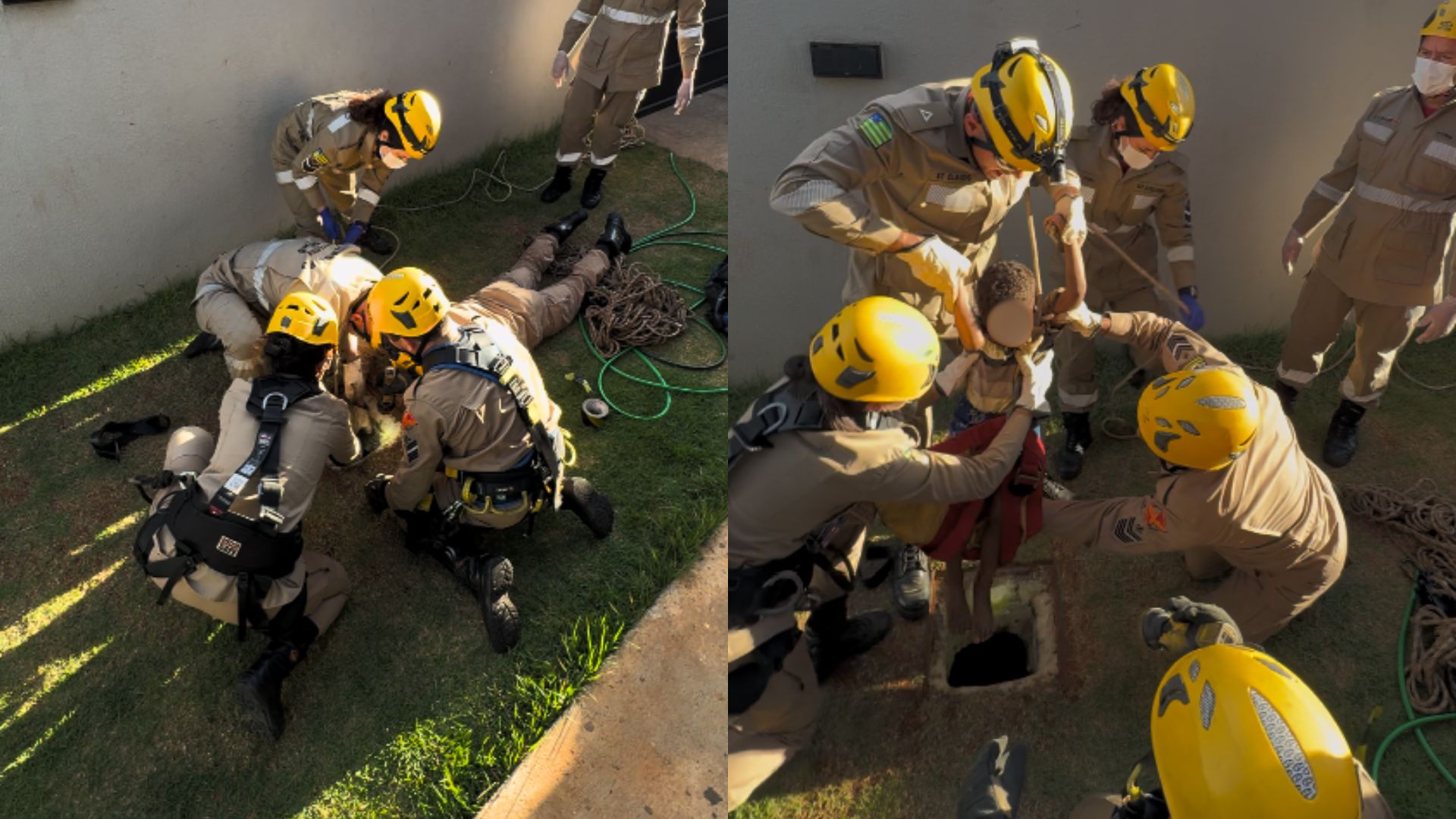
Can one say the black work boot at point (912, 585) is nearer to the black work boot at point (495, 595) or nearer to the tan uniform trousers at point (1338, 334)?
the black work boot at point (495, 595)

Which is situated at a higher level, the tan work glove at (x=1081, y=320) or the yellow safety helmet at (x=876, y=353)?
the yellow safety helmet at (x=876, y=353)

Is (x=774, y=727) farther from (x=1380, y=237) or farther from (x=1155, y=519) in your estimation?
(x=1380, y=237)

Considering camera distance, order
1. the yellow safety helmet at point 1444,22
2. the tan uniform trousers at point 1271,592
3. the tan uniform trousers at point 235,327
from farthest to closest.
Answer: the tan uniform trousers at point 235,327 < the yellow safety helmet at point 1444,22 < the tan uniform trousers at point 1271,592

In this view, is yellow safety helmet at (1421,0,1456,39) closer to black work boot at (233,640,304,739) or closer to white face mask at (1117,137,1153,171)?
white face mask at (1117,137,1153,171)

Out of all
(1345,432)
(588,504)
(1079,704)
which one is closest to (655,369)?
→ (588,504)

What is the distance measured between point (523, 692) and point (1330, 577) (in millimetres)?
3100

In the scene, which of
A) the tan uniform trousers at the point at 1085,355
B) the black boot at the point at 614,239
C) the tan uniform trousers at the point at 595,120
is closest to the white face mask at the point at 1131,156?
the tan uniform trousers at the point at 1085,355

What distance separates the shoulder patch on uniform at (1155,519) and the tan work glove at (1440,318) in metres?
1.83

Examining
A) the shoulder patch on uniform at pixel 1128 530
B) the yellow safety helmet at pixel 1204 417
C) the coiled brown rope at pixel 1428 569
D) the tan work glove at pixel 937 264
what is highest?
the tan work glove at pixel 937 264

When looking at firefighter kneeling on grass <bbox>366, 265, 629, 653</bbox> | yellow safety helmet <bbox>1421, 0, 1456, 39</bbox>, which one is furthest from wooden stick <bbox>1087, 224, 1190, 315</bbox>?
firefighter kneeling on grass <bbox>366, 265, 629, 653</bbox>

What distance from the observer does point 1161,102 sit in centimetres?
382

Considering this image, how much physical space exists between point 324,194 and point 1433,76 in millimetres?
5339

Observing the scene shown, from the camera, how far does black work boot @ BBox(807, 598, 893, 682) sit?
11.6 ft

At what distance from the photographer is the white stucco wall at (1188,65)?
13.2 feet
